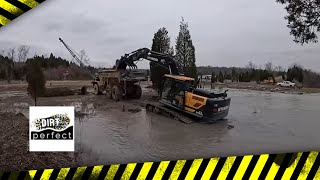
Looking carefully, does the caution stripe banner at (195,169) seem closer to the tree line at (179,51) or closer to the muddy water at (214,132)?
the muddy water at (214,132)

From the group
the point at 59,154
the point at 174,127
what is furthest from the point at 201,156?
the point at 59,154

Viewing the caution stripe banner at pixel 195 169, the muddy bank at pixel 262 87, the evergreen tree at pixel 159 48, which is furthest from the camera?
the muddy bank at pixel 262 87

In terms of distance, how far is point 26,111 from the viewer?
178cm

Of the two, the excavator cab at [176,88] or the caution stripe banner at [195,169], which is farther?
the excavator cab at [176,88]

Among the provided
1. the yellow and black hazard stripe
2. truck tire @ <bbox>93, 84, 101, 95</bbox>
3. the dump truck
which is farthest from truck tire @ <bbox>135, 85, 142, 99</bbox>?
the yellow and black hazard stripe

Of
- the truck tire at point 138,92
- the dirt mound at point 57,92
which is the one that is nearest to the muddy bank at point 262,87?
the truck tire at point 138,92

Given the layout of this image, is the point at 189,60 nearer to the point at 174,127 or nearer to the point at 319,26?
the point at 174,127

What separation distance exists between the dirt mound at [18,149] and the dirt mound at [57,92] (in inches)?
7.9

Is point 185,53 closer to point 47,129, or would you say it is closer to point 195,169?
point 195,169

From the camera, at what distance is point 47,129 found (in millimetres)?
1792

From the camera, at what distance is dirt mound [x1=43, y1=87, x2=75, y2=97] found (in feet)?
5.87

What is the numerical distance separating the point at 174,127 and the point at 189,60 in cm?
46

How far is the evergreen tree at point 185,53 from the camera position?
201 centimetres

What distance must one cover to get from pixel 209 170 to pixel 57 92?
117 cm
